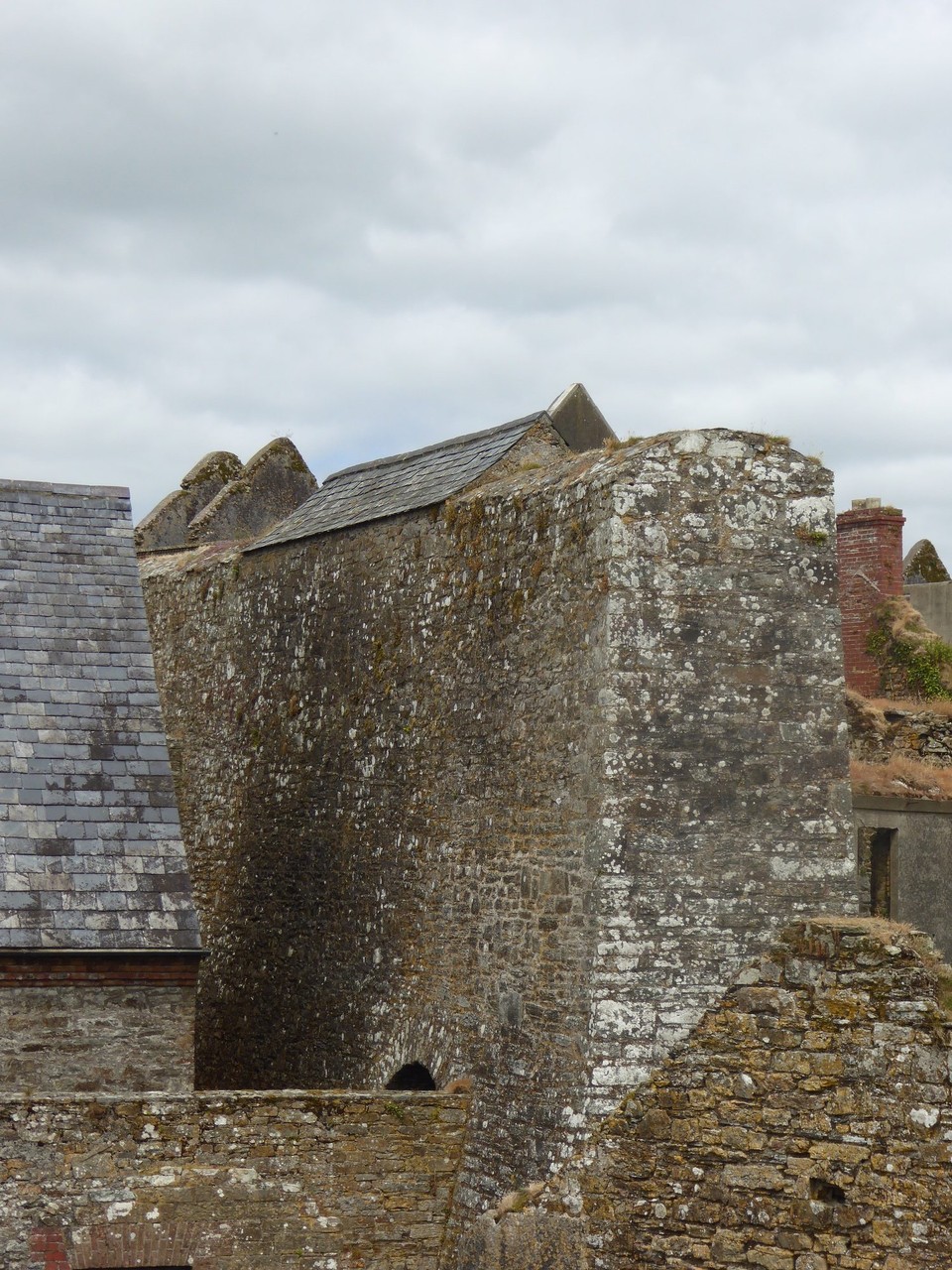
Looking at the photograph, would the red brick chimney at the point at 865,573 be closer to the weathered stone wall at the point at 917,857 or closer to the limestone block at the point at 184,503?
the weathered stone wall at the point at 917,857

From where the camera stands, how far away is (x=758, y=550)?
1023 cm

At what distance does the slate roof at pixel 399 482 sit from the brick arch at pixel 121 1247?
5.46 meters

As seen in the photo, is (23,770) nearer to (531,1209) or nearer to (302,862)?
(302,862)

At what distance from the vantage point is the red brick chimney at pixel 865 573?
1820cm

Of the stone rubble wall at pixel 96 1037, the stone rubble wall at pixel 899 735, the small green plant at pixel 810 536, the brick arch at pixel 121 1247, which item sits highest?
the small green plant at pixel 810 536

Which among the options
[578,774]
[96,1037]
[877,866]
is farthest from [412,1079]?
[877,866]

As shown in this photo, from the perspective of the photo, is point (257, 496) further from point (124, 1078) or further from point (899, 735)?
point (124, 1078)

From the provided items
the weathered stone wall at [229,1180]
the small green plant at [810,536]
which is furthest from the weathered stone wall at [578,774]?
the weathered stone wall at [229,1180]

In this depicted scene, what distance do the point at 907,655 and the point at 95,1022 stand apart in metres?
10.1

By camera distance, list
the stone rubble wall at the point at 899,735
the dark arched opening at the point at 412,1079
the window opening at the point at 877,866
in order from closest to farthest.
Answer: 1. the dark arched opening at the point at 412,1079
2. the window opening at the point at 877,866
3. the stone rubble wall at the point at 899,735

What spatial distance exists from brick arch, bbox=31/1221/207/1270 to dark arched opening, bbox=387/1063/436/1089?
2.23 m

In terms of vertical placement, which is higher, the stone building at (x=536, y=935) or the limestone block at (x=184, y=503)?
the limestone block at (x=184, y=503)

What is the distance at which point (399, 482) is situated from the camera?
13.8 metres

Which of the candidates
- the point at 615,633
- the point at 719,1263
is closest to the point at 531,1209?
the point at 719,1263
